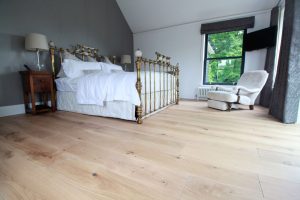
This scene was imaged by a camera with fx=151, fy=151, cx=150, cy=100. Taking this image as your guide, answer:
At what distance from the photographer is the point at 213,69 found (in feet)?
14.9

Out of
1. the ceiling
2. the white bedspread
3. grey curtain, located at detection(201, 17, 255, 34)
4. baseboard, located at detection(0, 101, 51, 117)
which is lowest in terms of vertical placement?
baseboard, located at detection(0, 101, 51, 117)

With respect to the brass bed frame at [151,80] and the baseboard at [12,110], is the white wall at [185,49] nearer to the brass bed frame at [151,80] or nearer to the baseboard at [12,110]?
the brass bed frame at [151,80]

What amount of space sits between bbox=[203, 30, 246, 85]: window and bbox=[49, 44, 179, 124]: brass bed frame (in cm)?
154

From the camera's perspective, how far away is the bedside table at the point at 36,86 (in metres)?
2.51

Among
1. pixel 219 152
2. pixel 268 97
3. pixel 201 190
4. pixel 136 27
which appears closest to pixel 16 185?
pixel 201 190

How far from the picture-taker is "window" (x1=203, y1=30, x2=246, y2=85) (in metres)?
4.17

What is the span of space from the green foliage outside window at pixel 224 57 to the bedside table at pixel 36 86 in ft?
13.4

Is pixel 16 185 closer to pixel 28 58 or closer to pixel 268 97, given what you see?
pixel 28 58

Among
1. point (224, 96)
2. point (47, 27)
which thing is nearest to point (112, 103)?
point (224, 96)

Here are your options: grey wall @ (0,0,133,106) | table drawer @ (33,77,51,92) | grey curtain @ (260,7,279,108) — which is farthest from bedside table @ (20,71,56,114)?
grey curtain @ (260,7,279,108)

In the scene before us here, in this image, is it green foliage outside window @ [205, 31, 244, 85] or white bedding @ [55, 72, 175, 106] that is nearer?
white bedding @ [55, 72, 175, 106]

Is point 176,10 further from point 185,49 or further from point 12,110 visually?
point 12,110

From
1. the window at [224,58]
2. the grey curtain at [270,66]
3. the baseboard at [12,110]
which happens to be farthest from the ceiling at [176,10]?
the baseboard at [12,110]

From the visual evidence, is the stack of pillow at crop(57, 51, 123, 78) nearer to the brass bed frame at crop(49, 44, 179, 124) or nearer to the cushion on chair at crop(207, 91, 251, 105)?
the brass bed frame at crop(49, 44, 179, 124)
